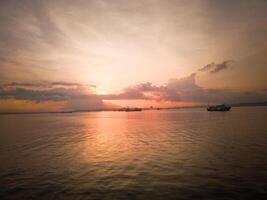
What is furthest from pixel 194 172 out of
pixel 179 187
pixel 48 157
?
pixel 48 157

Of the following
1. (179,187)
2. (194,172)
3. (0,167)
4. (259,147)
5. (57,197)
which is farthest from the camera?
(259,147)

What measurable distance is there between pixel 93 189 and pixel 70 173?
187 inches

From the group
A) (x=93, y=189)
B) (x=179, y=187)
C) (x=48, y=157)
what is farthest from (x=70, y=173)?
(x=179, y=187)

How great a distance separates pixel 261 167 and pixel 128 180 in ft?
43.0

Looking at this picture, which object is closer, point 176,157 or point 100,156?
point 176,157

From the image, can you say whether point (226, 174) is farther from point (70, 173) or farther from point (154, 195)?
point (70, 173)

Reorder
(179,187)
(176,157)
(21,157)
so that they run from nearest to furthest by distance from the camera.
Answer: (179,187) → (176,157) → (21,157)

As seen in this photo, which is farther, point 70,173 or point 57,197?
point 70,173

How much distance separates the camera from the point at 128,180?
49.0ft

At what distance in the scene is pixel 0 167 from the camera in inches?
759

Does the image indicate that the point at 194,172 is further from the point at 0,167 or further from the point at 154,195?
A: the point at 0,167

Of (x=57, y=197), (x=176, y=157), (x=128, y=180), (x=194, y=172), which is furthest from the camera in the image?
(x=176, y=157)

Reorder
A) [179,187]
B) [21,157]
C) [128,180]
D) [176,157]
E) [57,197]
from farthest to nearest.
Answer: [21,157], [176,157], [128,180], [179,187], [57,197]

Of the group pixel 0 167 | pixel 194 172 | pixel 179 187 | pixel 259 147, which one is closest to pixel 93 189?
pixel 179 187
